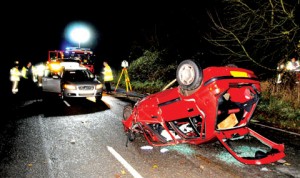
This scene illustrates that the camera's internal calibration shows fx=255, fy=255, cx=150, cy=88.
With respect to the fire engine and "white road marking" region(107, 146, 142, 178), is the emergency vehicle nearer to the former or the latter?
"white road marking" region(107, 146, 142, 178)

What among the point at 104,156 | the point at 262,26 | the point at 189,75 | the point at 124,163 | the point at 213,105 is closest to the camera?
the point at 213,105

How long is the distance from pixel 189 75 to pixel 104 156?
2393 mm

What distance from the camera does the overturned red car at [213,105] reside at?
4113 mm

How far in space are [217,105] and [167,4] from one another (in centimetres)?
2005

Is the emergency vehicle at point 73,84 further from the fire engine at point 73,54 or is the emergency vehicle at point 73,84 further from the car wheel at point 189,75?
the fire engine at point 73,54

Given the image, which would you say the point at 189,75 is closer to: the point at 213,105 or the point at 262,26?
the point at 213,105

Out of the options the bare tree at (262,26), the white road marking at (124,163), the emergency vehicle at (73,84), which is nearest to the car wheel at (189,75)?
the white road marking at (124,163)

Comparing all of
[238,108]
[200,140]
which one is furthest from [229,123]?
[200,140]

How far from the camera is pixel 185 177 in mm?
4184

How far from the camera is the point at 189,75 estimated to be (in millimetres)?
4250

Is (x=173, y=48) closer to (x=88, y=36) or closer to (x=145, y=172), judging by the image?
(x=145, y=172)

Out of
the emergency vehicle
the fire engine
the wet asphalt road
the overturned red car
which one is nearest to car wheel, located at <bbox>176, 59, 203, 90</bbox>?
the overturned red car

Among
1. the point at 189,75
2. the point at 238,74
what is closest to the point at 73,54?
the point at 189,75

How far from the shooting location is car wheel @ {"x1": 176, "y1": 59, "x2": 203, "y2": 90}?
13.4ft
